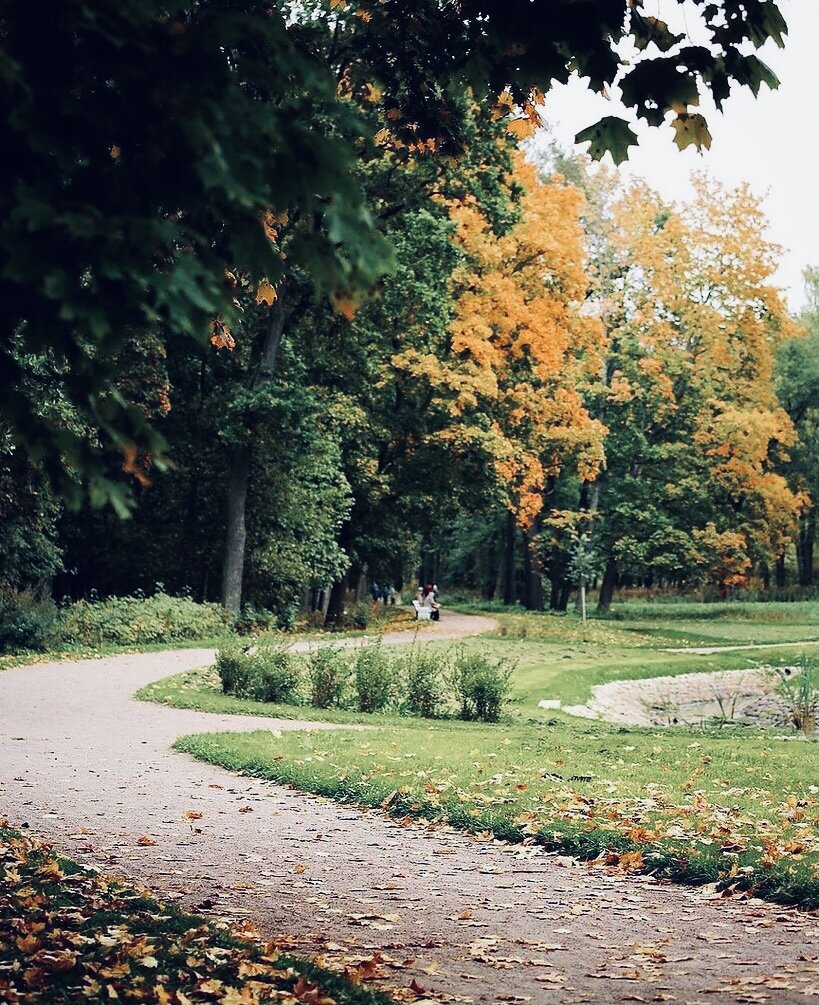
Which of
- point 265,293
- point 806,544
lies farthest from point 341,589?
point 806,544

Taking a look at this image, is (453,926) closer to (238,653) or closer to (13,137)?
(13,137)

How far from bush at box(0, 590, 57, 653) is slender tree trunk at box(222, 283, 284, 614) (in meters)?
5.97

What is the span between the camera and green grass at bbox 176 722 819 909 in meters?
7.02

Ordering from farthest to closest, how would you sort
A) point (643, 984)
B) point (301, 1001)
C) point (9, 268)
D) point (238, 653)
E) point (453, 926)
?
point (238, 653) → point (453, 926) → point (643, 984) → point (301, 1001) → point (9, 268)

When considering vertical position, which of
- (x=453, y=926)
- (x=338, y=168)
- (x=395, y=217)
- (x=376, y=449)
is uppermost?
(x=395, y=217)

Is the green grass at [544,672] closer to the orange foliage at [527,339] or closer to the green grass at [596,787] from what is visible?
the green grass at [596,787]

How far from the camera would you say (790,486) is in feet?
178

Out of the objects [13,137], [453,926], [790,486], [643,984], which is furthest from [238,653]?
[790,486]

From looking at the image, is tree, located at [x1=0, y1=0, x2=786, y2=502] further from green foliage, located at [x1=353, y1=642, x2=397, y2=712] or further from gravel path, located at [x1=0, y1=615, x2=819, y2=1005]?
green foliage, located at [x1=353, y1=642, x2=397, y2=712]

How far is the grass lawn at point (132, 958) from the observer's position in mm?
4215

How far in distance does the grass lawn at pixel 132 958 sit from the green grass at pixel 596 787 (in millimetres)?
2853

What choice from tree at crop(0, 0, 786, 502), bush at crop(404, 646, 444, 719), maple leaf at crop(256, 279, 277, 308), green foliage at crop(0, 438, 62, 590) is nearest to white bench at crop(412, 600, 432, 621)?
green foliage at crop(0, 438, 62, 590)

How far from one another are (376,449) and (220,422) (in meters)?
4.84

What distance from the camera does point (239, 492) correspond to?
26828 mm
